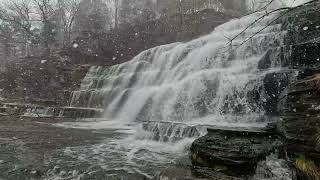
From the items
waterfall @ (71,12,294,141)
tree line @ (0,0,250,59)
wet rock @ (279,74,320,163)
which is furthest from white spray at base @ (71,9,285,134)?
tree line @ (0,0,250,59)

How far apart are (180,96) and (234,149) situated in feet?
25.6

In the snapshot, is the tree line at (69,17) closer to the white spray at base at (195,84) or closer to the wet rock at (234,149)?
the white spray at base at (195,84)

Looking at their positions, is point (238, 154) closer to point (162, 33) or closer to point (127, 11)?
point (162, 33)

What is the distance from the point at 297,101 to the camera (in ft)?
18.3

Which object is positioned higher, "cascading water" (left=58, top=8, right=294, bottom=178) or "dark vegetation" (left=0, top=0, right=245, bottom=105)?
"dark vegetation" (left=0, top=0, right=245, bottom=105)

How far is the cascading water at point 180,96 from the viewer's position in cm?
861

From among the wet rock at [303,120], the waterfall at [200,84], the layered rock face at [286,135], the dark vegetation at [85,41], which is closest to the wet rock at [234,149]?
the layered rock face at [286,135]

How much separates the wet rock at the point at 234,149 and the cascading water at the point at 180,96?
885 mm

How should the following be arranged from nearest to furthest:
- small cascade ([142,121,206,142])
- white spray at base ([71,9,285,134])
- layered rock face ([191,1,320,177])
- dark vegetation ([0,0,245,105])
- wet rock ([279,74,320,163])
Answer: wet rock ([279,74,320,163]), layered rock face ([191,1,320,177]), small cascade ([142,121,206,142]), white spray at base ([71,9,285,134]), dark vegetation ([0,0,245,105])

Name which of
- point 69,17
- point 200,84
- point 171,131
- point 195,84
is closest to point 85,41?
point 69,17

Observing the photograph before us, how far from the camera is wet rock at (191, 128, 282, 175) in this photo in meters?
6.07

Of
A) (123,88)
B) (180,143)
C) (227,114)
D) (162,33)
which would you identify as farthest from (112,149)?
(162,33)

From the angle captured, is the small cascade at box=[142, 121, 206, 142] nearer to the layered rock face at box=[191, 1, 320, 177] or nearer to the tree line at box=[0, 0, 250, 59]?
the layered rock face at box=[191, 1, 320, 177]

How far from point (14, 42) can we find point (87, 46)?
14.6 metres
